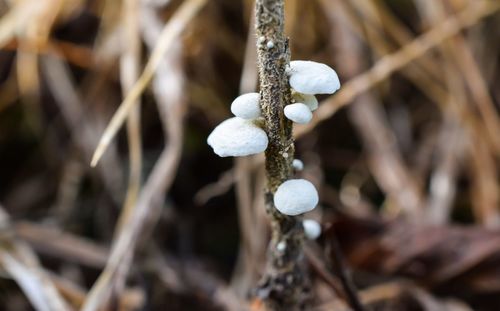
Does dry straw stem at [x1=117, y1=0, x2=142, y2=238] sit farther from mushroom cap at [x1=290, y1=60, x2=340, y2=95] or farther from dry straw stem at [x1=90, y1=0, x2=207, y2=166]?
mushroom cap at [x1=290, y1=60, x2=340, y2=95]

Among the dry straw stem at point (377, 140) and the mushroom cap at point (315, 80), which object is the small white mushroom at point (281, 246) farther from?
the dry straw stem at point (377, 140)

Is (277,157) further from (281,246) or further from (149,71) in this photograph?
(149,71)

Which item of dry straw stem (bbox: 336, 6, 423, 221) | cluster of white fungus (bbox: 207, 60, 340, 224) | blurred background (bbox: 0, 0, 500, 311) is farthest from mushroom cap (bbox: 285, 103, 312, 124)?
dry straw stem (bbox: 336, 6, 423, 221)

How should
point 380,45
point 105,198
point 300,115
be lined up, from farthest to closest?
point 380,45, point 105,198, point 300,115

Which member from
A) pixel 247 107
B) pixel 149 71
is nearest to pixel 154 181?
pixel 149 71

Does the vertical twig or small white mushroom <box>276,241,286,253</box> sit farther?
small white mushroom <box>276,241,286,253</box>

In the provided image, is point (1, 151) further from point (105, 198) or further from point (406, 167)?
point (406, 167)

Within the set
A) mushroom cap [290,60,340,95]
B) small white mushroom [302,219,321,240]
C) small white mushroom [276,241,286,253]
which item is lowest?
small white mushroom [276,241,286,253]

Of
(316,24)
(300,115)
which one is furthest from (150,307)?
(316,24)
